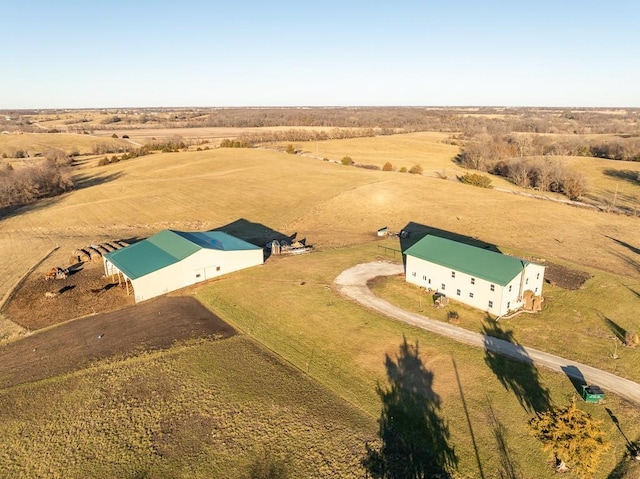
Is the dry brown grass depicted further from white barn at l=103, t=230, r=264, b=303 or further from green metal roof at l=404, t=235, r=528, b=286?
green metal roof at l=404, t=235, r=528, b=286

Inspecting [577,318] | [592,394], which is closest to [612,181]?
[577,318]

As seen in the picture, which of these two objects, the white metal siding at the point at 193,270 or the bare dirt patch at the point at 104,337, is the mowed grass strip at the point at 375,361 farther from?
the bare dirt patch at the point at 104,337

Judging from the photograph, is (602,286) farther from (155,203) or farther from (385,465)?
(155,203)

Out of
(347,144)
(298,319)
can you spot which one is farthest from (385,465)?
(347,144)

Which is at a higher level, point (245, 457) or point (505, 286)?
point (505, 286)

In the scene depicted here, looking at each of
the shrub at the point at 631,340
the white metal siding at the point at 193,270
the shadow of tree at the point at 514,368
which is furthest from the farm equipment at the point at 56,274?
the shrub at the point at 631,340

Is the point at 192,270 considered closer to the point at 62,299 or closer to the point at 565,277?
the point at 62,299
